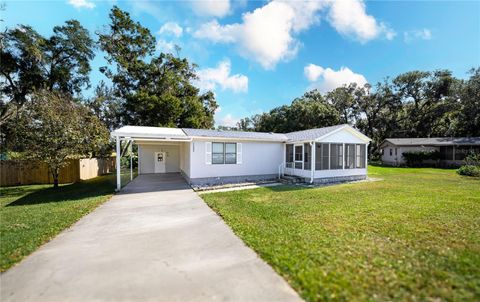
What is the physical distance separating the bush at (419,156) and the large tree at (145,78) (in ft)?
77.6

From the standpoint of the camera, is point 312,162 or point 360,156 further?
point 360,156

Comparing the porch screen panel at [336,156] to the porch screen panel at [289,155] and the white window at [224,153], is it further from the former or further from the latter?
the white window at [224,153]

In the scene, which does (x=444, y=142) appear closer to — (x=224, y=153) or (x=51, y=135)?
(x=224, y=153)

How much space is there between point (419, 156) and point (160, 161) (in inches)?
1059

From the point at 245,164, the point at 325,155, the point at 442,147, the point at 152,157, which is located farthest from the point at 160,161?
the point at 442,147

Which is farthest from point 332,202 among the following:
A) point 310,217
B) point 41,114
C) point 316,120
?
point 316,120

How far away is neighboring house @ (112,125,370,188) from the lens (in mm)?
11852

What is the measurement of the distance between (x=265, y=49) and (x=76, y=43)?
17.3 meters

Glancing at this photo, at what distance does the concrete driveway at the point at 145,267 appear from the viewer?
289 cm

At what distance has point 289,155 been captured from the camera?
14.1m

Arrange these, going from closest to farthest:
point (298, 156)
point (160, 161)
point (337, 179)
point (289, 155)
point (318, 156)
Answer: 1. point (318, 156)
2. point (337, 179)
3. point (298, 156)
4. point (289, 155)
5. point (160, 161)

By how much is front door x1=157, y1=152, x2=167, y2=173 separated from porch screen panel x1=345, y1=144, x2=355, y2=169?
14.1 metres

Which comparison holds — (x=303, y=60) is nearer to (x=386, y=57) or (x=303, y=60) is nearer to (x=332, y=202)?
(x=386, y=57)

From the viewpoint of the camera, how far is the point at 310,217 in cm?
609
